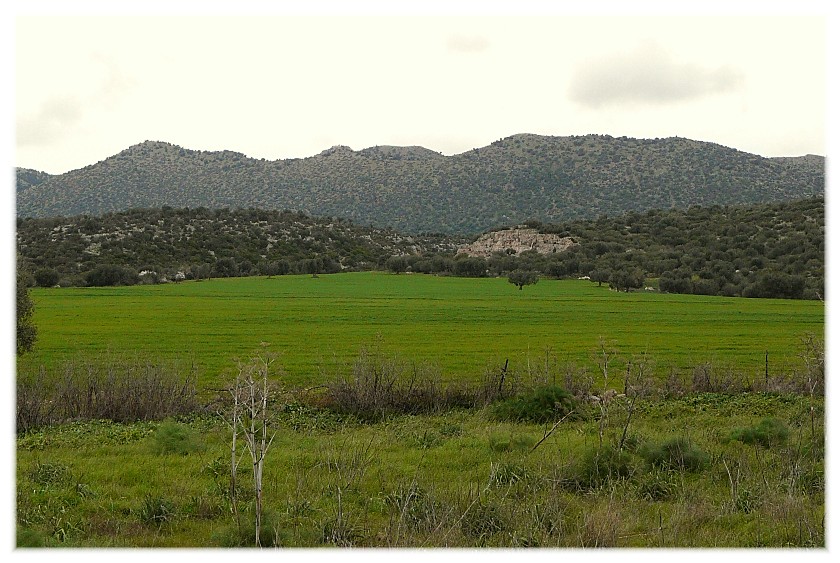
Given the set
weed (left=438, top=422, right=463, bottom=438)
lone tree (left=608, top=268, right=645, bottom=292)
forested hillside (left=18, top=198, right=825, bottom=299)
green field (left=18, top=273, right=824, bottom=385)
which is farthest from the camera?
forested hillside (left=18, top=198, right=825, bottom=299)

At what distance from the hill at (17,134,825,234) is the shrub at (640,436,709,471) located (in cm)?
13447

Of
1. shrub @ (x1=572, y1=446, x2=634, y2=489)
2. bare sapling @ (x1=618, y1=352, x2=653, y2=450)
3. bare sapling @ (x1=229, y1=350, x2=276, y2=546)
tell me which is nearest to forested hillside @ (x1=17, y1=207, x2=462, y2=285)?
bare sapling @ (x1=618, y1=352, x2=653, y2=450)

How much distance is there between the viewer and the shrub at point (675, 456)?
10140 millimetres

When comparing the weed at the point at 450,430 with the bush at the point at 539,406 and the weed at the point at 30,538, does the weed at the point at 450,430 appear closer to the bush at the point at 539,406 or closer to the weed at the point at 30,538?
the bush at the point at 539,406

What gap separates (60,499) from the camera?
852 cm

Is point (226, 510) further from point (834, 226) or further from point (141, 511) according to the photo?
point (834, 226)

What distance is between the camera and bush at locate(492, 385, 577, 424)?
575 inches

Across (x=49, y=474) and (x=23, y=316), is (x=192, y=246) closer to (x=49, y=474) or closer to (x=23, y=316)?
(x=23, y=316)

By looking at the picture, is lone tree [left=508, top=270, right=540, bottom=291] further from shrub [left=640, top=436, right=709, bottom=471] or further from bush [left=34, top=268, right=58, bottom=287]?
shrub [left=640, top=436, right=709, bottom=471]

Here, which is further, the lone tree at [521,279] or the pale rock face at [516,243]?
the pale rock face at [516,243]

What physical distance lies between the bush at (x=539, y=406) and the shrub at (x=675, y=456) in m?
3.90

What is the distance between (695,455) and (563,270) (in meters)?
73.9

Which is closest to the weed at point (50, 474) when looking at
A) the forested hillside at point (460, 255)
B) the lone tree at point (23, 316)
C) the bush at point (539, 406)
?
the bush at point (539, 406)

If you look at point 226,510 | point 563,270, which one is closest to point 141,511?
point 226,510
